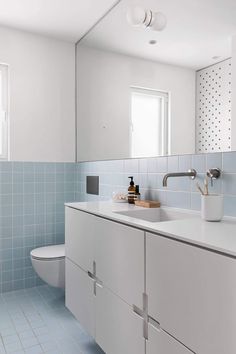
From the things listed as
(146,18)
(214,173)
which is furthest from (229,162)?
(146,18)

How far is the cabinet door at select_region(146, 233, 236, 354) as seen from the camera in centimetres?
79

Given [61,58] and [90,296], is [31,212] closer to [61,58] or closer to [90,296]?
[90,296]

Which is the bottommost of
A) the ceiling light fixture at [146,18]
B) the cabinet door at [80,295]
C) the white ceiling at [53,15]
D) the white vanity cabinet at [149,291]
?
the cabinet door at [80,295]

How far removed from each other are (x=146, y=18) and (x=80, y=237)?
1.46m

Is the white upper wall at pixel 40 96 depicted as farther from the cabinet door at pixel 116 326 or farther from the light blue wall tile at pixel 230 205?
the light blue wall tile at pixel 230 205

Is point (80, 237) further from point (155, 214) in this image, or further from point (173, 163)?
point (173, 163)

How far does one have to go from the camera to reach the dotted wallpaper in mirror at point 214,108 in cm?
138

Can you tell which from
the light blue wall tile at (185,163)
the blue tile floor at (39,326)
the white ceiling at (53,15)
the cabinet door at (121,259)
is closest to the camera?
the cabinet door at (121,259)

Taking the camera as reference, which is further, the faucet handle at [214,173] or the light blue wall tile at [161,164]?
the light blue wall tile at [161,164]

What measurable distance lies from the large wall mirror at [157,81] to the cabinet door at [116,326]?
2.78ft

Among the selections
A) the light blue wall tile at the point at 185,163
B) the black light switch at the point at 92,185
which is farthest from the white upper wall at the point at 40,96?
the light blue wall tile at the point at 185,163

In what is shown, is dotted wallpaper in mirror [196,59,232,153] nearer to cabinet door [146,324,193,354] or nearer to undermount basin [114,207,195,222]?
undermount basin [114,207,195,222]

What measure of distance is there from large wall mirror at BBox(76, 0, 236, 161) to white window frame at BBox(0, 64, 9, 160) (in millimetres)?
637

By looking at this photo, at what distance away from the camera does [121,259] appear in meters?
1.29
